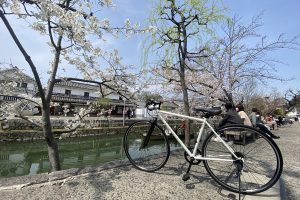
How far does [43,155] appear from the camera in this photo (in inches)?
542

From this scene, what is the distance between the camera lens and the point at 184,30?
622 centimetres

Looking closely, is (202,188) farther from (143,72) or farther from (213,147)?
(143,72)

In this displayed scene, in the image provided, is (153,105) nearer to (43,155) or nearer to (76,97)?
(43,155)

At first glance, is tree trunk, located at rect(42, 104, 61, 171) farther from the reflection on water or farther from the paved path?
the reflection on water

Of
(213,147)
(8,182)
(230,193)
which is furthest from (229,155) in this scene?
(8,182)

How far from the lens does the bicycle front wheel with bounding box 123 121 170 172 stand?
3.45 meters

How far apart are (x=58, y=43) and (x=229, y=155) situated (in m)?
3.62

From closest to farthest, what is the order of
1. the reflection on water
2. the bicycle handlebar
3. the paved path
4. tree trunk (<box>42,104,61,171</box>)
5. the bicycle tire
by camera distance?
the paved path
the bicycle tire
the bicycle handlebar
tree trunk (<box>42,104,61,171</box>)
the reflection on water

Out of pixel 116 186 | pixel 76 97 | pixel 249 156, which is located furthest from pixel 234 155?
pixel 76 97

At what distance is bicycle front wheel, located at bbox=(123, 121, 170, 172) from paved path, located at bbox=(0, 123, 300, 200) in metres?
0.19

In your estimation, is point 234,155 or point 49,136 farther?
point 49,136

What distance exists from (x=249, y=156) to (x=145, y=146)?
1.66 metres

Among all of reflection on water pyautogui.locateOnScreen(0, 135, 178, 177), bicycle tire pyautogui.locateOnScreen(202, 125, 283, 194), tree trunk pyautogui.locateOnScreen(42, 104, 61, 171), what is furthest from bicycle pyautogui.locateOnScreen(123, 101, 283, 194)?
reflection on water pyautogui.locateOnScreen(0, 135, 178, 177)

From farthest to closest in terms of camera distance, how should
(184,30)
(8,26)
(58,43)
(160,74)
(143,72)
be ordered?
(160,74), (143,72), (184,30), (58,43), (8,26)
